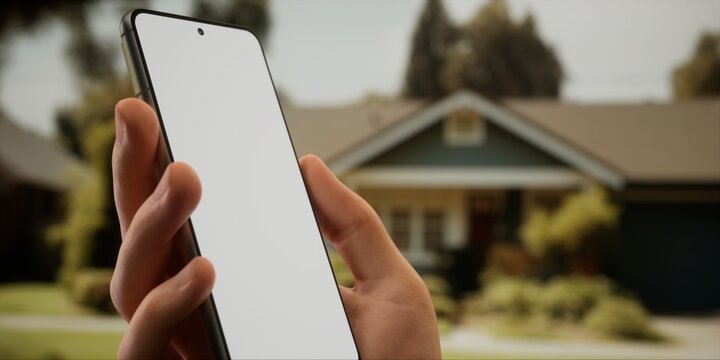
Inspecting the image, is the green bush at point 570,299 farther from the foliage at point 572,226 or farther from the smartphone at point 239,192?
the smartphone at point 239,192

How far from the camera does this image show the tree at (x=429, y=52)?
916 cm

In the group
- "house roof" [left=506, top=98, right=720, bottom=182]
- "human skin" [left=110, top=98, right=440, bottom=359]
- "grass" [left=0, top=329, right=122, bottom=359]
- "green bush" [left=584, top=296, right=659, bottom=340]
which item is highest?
"human skin" [left=110, top=98, right=440, bottom=359]

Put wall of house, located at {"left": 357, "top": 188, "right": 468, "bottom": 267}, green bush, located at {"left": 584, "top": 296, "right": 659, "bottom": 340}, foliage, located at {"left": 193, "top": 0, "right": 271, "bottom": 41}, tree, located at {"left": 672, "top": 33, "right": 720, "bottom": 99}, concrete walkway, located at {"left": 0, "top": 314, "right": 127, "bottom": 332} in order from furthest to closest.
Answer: foliage, located at {"left": 193, "top": 0, "right": 271, "bottom": 41} < wall of house, located at {"left": 357, "top": 188, "right": 468, "bottom": 267} < tree, located at {"left": 672, "top": 33, "right": 720, "bottom": 99} < concrete walkway, located at {"left": 0, "top": 314, "right": 127, "bottom": 332} < green bush, located at {"left": 584, "top": 296, "right": 659, "bottom": 340}

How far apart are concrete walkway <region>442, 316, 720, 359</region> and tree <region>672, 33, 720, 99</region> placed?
8.57 feet

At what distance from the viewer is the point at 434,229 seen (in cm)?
798

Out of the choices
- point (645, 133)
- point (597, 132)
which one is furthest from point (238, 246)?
point (645, 133)

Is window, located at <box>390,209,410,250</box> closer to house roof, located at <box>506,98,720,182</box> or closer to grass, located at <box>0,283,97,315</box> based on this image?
house roof, located at <box>506,98,720,182</box>

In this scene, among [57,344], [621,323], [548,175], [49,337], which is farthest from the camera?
[548,175]

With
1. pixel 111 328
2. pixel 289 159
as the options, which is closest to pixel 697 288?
pixel 111 328

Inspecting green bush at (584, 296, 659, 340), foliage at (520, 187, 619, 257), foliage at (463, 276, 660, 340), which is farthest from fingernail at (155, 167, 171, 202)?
foliage at (520, 187, 619, 257)

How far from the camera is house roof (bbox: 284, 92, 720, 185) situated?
23.8 ft

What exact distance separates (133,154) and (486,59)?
30.4 feet

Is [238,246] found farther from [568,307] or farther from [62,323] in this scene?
[62,323]

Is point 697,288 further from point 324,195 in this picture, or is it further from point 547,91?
point 324,195
